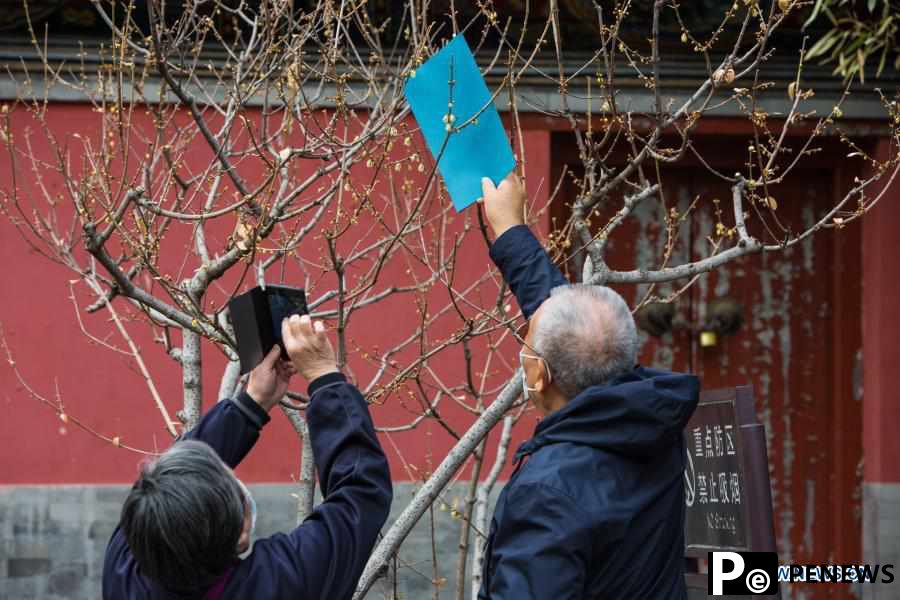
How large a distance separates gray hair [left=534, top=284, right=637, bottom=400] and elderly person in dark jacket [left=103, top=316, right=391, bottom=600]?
0.43m

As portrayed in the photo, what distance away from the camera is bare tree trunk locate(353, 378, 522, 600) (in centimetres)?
384

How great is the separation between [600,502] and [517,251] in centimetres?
87

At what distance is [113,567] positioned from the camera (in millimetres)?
2777

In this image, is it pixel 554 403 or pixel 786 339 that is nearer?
pixel 554 403

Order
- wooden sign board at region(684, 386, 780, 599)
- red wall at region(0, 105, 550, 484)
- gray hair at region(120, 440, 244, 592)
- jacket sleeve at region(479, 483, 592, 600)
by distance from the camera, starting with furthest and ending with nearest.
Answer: red wall at region(0, 105, 550, 484), wooden sign board at region(684, 386, 780, 599), jacket sleeve at region(479, 483, 592, 600), gray hair at region(120, 440, 244, 592)

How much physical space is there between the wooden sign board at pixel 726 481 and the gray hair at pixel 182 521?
2.05m

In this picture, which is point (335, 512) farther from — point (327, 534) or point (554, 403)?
point (554, 403)

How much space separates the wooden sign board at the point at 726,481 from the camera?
441 centimetres

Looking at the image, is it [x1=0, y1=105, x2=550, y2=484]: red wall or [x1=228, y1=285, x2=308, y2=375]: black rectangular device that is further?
[x1=0, y1=105, x2=550, y2=484]: red wall

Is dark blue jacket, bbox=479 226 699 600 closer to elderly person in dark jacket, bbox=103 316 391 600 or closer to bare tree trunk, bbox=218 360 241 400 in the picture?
elderly person in dark jacket, bbox=103 316 391 600

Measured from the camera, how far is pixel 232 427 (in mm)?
3115

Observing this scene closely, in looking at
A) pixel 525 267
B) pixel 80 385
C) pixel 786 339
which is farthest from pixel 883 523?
pixel 525 267
